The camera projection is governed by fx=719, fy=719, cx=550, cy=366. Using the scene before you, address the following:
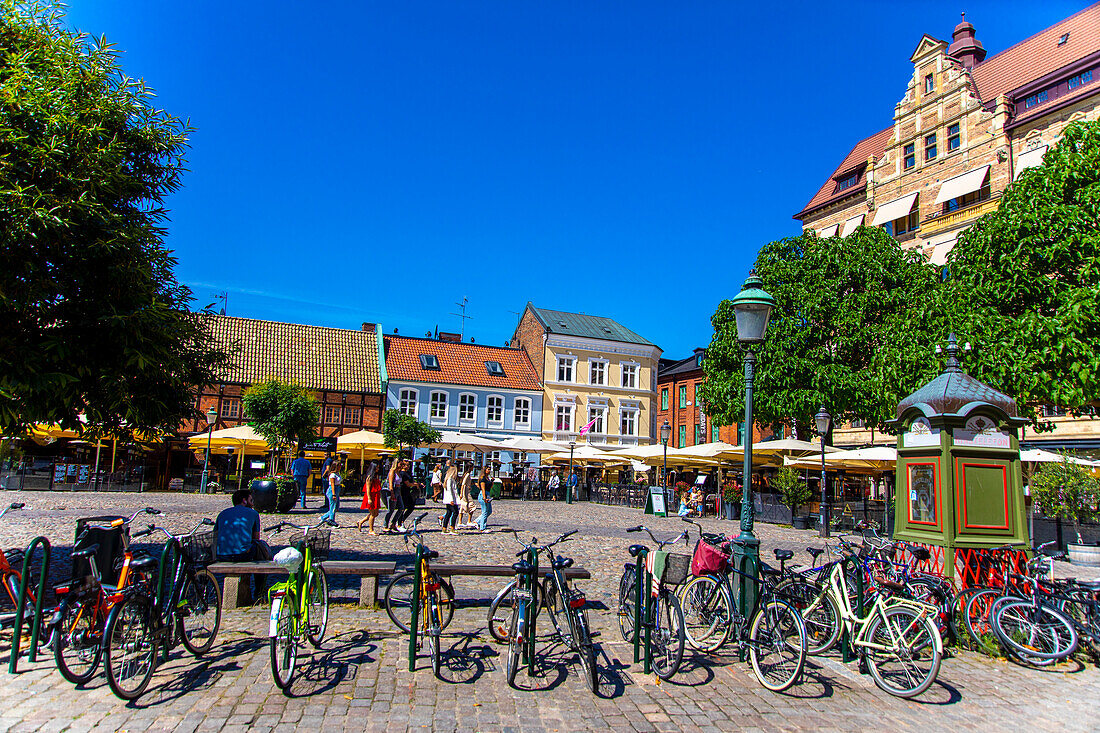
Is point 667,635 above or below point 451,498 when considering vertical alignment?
below

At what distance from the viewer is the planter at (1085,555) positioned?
41.9ft

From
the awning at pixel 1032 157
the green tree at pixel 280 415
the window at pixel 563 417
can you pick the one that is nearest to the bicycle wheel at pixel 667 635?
the green tree at pixel 280 415

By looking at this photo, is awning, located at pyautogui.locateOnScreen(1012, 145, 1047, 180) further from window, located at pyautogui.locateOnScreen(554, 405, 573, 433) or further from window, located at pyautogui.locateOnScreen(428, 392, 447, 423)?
window, located at pyautogui.locateOnScreen(428, 392, 447, 423)

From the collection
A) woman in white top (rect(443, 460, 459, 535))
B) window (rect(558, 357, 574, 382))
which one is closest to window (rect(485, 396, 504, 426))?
window (rect(558, 357, 574, 382))

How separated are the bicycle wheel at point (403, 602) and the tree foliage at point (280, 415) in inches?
732

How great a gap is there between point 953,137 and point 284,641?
128ft

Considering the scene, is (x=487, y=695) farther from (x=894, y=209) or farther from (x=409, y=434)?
(x=894, y=209)

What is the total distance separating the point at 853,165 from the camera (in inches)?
1650

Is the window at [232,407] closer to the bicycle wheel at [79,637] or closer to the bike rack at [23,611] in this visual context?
the bike rack at [23,611]

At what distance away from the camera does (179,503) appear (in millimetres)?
21250

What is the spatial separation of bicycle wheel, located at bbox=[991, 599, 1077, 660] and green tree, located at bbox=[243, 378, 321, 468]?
22.2 m

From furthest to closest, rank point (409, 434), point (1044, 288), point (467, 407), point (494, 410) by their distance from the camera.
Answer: point (494, 410) < point (467, 407) < point (409, 434) < point (1044, 288)

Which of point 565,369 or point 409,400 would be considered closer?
point 409,400

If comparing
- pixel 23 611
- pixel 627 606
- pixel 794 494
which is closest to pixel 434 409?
pixel 794 494
